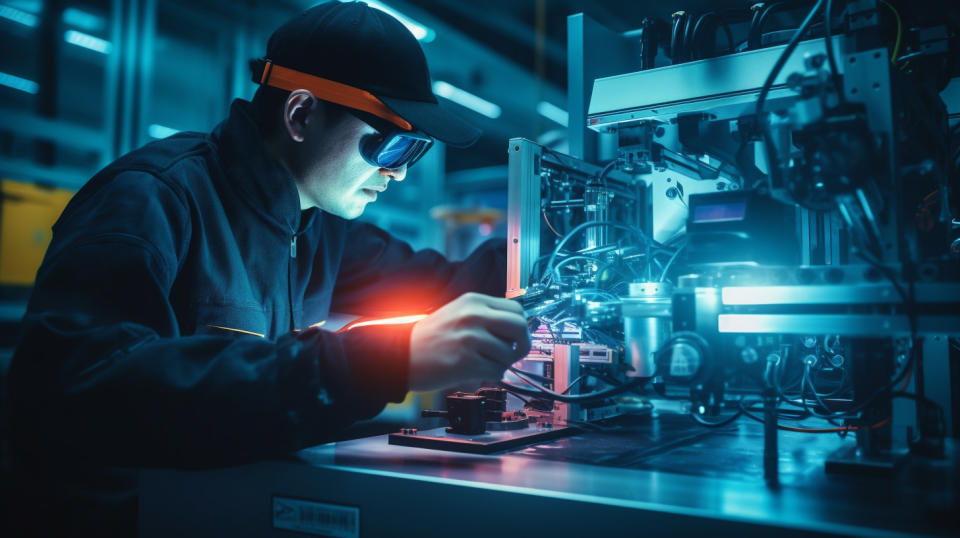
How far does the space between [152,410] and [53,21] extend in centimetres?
448

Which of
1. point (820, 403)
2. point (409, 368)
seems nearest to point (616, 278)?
point (820, 403)

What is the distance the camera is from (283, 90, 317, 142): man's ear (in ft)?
3.86

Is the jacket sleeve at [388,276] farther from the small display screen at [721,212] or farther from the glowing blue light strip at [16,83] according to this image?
the glowing blue light strip at [16,83]

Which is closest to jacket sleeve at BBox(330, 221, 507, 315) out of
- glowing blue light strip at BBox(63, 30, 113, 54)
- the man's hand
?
the man's hand

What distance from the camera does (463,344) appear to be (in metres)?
0.71

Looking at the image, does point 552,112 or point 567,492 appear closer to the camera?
point 567,492

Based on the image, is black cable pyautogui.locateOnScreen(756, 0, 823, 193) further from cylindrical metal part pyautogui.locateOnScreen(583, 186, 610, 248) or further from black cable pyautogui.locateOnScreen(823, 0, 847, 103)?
cylindrical metal part pyautogui.locateOnScreen(583, 186, 610, 248)

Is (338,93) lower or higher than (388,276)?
higher

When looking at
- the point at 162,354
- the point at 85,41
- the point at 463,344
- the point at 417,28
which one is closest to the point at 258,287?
the point at 162,354

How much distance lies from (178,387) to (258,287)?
60 cm

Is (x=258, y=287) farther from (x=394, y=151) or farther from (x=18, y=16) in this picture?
(x=18, y=16)

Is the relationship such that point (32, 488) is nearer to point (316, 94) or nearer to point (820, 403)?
point (316, 94)

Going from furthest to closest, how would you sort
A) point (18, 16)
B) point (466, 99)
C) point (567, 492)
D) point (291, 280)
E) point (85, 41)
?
1. point (466, 99)
2. point (85, 41)
3. point (18, 16)
4. point (291, 280)
5. point (567, 492)

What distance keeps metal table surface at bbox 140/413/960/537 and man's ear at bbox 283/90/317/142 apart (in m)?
0.61
